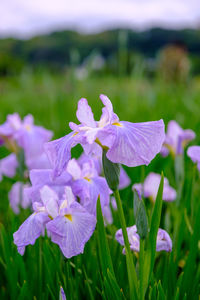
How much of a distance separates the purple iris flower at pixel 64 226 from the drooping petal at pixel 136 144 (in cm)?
14

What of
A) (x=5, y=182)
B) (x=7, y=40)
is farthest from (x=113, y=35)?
(x=5, y=182)

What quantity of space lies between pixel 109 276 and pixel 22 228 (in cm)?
18

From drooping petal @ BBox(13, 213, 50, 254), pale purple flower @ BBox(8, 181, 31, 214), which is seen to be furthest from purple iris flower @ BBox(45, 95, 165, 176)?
pale purple flower @ BBox(8, 181, 31, 214)

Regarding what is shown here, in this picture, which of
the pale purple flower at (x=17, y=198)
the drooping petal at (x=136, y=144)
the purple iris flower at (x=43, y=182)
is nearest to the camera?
the drooping petal at (x=136, y=144)

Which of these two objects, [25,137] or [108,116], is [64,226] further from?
[25,137]

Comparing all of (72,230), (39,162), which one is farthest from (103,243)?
(39,162)

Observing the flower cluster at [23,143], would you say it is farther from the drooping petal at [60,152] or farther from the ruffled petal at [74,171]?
the drooping petal at [60,152]

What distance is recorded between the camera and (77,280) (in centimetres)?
70

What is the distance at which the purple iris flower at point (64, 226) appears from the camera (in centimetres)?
59

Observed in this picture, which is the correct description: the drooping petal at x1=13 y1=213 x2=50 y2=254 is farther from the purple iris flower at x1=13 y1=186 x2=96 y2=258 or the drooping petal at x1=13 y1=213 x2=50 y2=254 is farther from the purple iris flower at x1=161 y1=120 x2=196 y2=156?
the purple iris flower at x1=161 y1=120 x2=196 y2=156

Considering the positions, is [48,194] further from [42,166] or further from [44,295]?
[42,166]

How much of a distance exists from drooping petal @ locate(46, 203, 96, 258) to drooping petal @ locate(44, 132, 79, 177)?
0.30 ft

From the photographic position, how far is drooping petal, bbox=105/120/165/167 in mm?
522

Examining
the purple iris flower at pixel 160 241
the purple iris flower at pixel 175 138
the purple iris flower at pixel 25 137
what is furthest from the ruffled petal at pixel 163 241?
the purple iris flower at pixel 25 137
